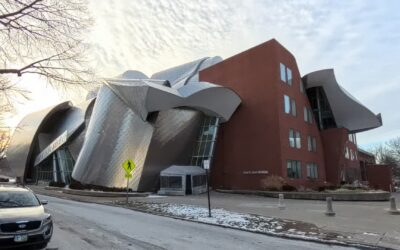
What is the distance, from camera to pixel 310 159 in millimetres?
48312

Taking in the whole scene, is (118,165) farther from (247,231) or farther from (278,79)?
(247,231)

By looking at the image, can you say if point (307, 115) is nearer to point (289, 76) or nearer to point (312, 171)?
point (312, 171)

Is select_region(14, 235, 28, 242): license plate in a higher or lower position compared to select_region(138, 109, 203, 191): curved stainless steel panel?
lower

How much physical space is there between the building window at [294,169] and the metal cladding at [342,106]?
1246cm

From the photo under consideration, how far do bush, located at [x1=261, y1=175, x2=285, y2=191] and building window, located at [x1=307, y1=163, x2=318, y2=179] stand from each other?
10146 mm

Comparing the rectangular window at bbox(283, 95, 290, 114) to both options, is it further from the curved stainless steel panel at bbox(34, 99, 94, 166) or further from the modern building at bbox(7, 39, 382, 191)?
the curved stainless steel panel at bbox(34, 99, 94, 166)

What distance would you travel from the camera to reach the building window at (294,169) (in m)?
41.9

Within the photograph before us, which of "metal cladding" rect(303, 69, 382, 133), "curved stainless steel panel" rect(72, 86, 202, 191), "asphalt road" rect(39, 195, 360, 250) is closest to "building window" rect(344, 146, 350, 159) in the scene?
"metal cladding" rect(303, 69, 382, 133)

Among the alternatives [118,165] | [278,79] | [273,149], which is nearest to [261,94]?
[278,79]

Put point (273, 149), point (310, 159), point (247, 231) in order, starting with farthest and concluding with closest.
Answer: point (310, 159) → point (273, 149) → point (247, 231)

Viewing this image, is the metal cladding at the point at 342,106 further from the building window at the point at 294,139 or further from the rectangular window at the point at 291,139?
the rectangular window at the point at 291,139

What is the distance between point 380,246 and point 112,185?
1419 inches

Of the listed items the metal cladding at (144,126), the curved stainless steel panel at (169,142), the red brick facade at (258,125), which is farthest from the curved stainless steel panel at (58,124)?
the red brick facade at (258,125)

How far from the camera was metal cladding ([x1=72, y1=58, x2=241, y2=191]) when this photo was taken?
41000 millimetres
